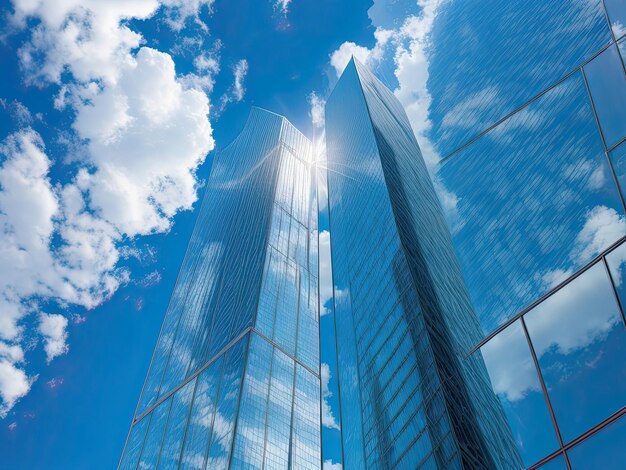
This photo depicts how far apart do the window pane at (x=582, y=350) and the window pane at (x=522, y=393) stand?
2.44 feet

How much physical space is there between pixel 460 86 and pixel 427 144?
33.0ft

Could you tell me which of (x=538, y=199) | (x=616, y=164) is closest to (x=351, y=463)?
(x=538, y=199)

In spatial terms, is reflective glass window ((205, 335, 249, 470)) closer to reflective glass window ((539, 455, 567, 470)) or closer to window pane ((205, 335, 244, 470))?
window pane ((205, 335, 244, 470))

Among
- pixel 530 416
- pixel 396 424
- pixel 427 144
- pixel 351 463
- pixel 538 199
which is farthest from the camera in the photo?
pixel 427 144

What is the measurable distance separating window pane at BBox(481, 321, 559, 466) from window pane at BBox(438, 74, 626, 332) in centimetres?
827

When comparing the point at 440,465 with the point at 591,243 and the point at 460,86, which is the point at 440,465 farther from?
the point at 460,86

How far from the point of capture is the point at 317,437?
81562mm

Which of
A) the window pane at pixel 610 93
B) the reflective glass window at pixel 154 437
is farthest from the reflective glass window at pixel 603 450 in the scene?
the reflective glass window at pixel 154 437

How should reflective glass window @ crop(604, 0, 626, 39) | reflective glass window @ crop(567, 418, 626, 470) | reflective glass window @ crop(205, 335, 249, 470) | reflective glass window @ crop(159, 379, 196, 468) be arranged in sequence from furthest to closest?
reflective glass window @ crop(159, 379, 196, 468) → reflective glass window @ crop(205, 335, 249, 470) → reflective glass window @ crop(604, 0, 626, 39) → reflective glass window @ crop(567, 418, 626, 470)

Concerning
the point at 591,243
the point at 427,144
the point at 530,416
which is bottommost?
the point at 530,416

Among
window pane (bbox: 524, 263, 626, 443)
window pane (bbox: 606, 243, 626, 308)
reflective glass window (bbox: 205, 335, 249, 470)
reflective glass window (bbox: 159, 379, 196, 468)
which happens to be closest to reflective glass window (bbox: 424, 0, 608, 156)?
window pane (bbox: 524, 263, 626, 443)

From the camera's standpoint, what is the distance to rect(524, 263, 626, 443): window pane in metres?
17.9

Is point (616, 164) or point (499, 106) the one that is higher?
point (499, 106)

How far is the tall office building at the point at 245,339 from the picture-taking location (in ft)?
238
